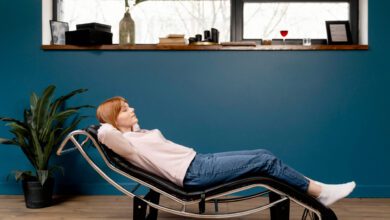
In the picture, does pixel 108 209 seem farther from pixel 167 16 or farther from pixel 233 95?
pixel 167 16

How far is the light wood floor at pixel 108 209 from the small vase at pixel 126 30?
3.92 ft

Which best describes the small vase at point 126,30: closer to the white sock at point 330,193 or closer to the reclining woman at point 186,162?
the reclining woman at point 186,162

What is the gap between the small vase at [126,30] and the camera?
11.7 ft

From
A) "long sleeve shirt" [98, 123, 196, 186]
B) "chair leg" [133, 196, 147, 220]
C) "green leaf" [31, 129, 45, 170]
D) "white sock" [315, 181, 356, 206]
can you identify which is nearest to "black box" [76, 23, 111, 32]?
"green leaf" [31, 129, 45, 170]

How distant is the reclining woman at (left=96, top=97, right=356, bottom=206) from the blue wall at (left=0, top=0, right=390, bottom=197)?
1.00 meters

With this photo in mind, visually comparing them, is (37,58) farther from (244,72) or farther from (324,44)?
(324,44)

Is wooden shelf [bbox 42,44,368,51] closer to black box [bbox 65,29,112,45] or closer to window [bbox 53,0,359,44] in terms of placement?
black box [bbox 65,29,112,45]

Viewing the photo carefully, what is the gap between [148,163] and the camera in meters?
2.44

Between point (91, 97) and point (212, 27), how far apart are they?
3.71 ft

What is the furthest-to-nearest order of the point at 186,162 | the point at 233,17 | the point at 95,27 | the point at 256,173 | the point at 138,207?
the point at 233,17, the point at 95,27, the point at 186,162, the point at 256,173, the point at 138,207

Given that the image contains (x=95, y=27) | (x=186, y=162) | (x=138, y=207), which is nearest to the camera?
(x=138, y=207)

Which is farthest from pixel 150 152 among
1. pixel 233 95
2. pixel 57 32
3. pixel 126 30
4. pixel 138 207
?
pixel 57 32

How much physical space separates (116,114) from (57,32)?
4.59 ft

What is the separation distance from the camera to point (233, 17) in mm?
3779
